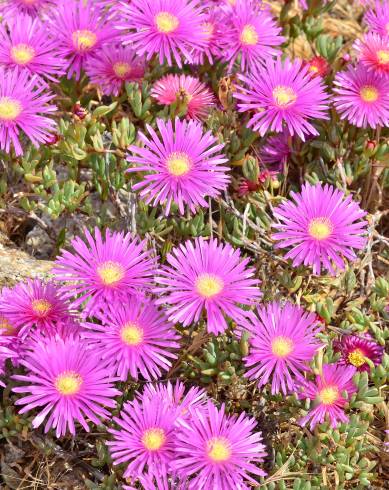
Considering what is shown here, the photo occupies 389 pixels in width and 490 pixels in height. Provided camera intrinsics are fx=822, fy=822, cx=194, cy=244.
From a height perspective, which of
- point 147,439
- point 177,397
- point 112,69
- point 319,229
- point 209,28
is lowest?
point 147,439

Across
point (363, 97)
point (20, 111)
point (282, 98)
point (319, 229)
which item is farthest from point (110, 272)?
point (363, 97)

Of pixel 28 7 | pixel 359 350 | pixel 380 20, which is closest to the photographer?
pixel 359 350

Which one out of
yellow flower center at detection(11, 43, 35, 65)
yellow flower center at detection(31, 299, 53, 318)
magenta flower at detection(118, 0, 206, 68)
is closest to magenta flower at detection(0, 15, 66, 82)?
yellow flower center at detection(11, 43, 35, 65)

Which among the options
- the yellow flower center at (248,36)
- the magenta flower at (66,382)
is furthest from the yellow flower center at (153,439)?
the yellow flower center at (248,36)

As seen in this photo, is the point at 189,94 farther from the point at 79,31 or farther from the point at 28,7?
the point at 28,7

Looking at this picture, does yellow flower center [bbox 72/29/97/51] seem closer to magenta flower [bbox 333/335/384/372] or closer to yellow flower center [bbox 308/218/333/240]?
yellow flower center [bbox 308/218/333/240]

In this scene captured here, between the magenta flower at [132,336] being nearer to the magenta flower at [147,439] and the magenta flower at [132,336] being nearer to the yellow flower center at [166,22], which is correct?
the magenta flower at [147,439]
